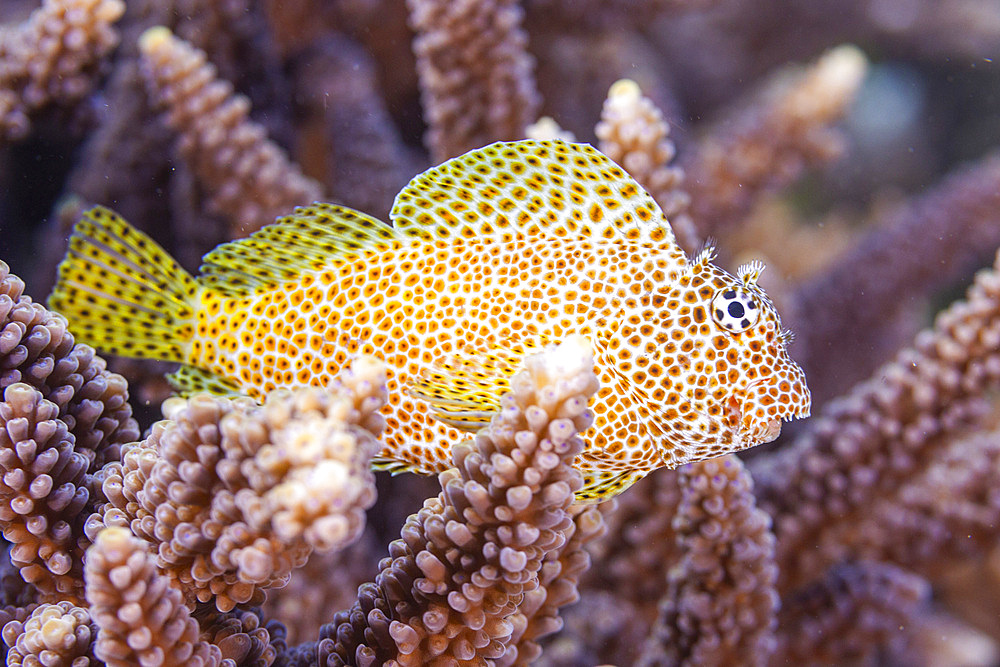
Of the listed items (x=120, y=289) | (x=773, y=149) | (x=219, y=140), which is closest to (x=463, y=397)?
(x=120, y=289)

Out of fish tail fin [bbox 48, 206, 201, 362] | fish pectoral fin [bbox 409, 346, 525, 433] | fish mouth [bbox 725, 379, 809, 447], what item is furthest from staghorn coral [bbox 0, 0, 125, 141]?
fish mouth [bbox 725, 379, 809, 447]

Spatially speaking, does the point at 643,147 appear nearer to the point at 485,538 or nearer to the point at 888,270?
the point at 485,538

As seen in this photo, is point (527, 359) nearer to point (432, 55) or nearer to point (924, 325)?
point (432, 55)

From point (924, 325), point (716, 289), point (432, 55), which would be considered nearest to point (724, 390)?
point (716, 289)

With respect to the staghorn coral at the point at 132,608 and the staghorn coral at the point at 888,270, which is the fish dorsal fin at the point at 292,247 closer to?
the staghorn coral at the point at 132,608

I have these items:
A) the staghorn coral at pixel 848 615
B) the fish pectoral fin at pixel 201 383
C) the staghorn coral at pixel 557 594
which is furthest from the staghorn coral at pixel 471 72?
the staghorn coral at pixel 848 615

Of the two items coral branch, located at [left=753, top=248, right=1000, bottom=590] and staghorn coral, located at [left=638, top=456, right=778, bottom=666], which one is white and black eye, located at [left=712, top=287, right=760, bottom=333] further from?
coral branch, located at [left=753, top=248, right=1000, bottom=590]
